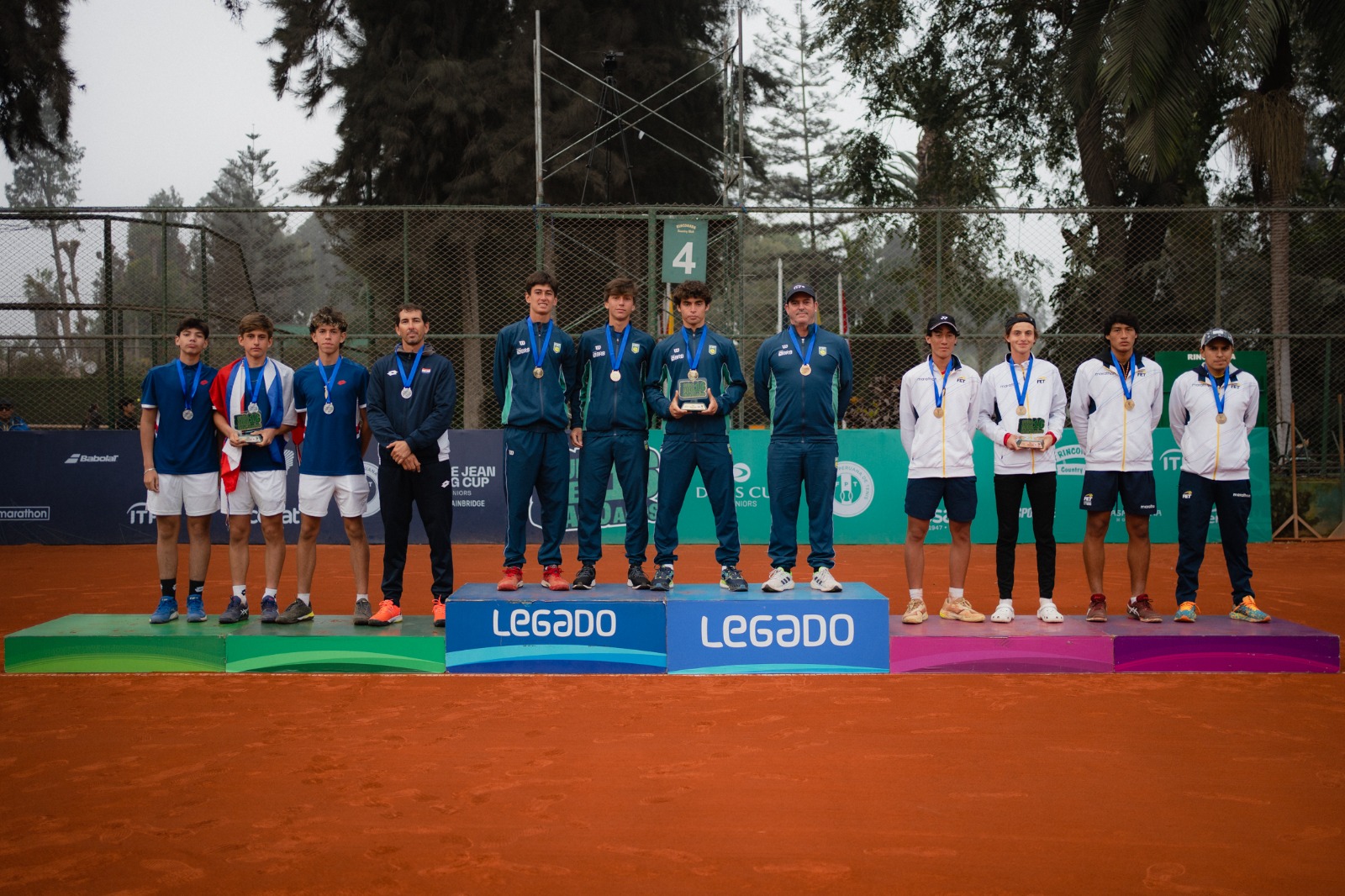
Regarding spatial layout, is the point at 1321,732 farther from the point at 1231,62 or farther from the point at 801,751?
the point at 1231,62

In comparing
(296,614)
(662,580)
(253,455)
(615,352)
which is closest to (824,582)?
(662,580)

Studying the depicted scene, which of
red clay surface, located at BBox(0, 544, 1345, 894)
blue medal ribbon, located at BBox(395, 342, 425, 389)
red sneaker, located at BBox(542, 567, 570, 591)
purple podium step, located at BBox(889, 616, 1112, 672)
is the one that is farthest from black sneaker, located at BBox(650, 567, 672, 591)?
blue medal ribbon, located at BBox(395, 342, 425, 389)

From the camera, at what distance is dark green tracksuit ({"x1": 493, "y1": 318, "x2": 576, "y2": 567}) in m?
6.33

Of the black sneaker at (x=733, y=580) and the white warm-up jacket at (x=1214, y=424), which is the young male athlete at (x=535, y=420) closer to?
the black sneaker at (x=733, y=580)

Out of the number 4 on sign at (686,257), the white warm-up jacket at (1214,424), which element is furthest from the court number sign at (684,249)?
the white warm-up jacket at (1214,424)

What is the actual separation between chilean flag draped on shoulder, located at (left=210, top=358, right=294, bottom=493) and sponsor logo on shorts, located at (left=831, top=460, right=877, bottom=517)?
747 cm

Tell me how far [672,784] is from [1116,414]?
4.02m

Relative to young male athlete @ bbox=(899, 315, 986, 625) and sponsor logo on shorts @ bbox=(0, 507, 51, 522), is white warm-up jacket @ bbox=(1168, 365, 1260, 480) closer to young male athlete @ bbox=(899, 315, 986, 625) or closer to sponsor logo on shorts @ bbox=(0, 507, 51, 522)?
young male athlete @ bbox=(899, 315, 986, 625)

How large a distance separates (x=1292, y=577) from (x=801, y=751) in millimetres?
7587

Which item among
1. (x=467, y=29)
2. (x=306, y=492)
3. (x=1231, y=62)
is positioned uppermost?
(x=467, y=29)

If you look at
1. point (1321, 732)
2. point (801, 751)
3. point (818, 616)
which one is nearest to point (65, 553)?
point (818, 616)

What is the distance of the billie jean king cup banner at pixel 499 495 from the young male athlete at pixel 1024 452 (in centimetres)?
573

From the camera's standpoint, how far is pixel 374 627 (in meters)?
6.21

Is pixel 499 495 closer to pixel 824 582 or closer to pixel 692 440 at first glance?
pixel 692 440
